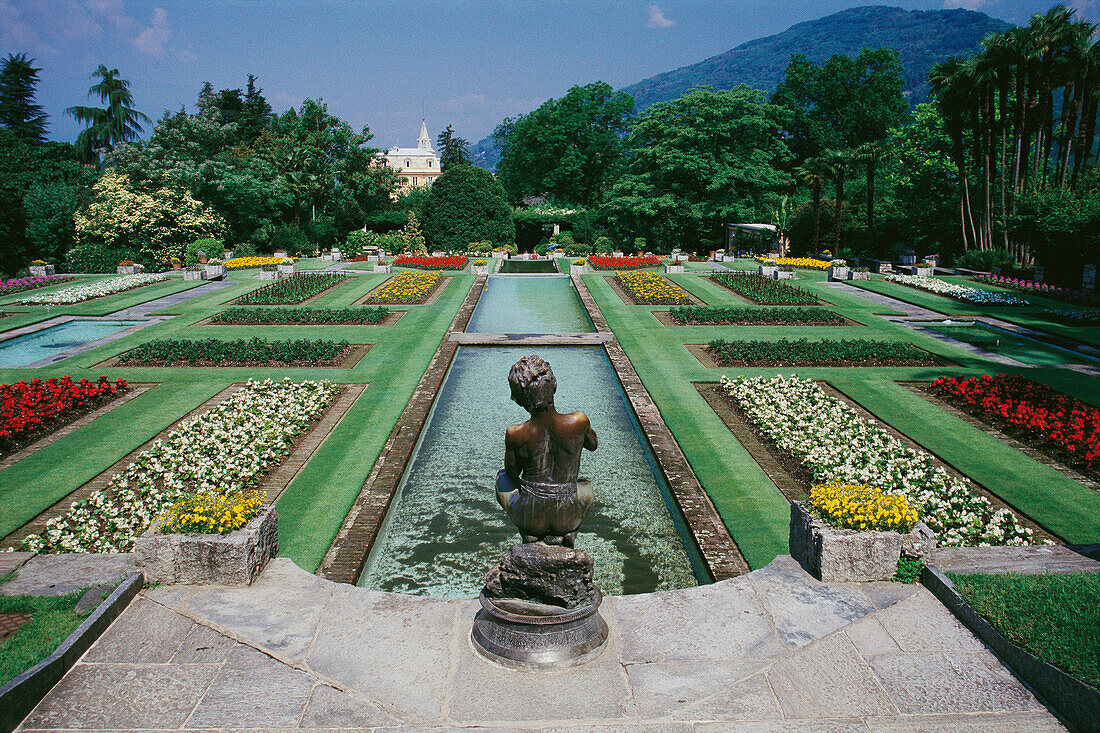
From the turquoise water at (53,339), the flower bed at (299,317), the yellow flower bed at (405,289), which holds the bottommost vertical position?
the turquoise water at (53,339)

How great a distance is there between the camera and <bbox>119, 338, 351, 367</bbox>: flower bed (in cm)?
1750

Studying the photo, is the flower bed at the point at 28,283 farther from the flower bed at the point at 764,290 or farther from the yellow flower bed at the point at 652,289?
the flower bed at the point at 764,290

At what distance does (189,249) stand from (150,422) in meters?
27.4

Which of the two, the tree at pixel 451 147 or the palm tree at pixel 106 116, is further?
the tree at pixel 451 147

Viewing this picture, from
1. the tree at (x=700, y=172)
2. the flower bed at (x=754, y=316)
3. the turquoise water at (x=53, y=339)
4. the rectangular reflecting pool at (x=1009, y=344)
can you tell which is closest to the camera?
the rectangular reflecting pool at (x=1009, y=344)

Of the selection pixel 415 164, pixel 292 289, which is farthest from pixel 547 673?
pixel 415 164

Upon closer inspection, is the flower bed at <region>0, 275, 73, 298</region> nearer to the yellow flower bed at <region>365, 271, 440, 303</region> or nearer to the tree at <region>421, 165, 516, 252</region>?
the yellow flower bed at <region>365, 271, 440, 303</region>

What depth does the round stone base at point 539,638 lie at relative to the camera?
5617 mm

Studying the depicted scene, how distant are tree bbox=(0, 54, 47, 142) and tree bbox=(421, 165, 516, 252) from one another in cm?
3273

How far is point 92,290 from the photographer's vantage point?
28.3m

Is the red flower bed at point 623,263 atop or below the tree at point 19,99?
below

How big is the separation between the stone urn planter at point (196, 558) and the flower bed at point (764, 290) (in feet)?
75.8

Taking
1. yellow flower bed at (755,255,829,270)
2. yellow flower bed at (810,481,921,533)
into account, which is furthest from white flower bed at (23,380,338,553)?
yellow flower bed at (755,255,829,270)

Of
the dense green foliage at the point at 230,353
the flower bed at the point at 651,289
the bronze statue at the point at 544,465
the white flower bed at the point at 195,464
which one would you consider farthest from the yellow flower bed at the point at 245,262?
the bronze statue at the point at 544,465
